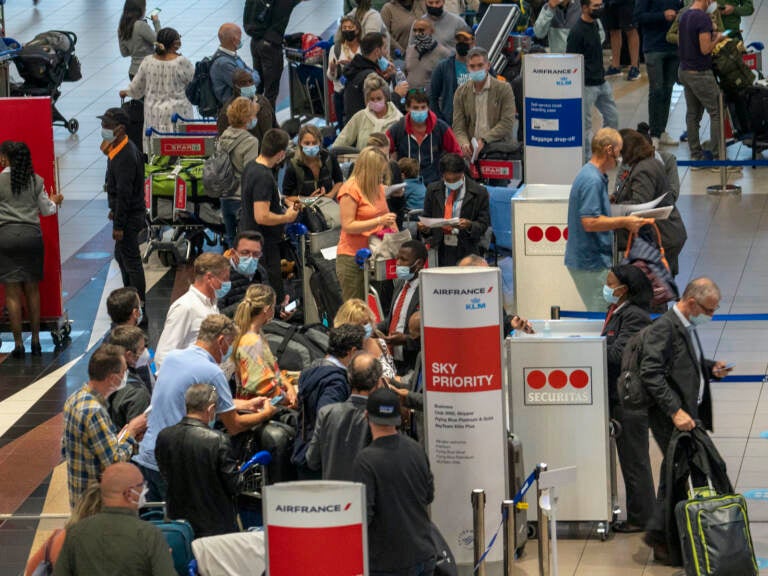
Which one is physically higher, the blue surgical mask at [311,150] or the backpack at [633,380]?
the blue surgical mask at [311,150]

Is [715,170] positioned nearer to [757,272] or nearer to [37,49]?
[757,272]

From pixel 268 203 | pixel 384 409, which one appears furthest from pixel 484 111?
pixel 384 409

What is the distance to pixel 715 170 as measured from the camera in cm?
1844

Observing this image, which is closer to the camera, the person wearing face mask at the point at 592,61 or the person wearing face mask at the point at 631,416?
the person wearing face mask at the point at 631,416

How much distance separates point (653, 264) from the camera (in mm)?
11406

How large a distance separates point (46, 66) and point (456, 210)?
36.3 feet

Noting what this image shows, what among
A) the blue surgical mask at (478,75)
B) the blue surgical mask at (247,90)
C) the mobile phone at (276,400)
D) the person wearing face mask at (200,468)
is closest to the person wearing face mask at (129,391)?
the mobile phone at (276,400)

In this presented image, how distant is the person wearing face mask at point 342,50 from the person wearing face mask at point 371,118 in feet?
6.68

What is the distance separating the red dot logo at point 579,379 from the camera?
955cm

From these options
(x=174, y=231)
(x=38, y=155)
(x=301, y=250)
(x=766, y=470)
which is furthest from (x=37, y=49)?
(x=766, y=470)

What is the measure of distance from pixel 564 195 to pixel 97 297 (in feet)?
16.3

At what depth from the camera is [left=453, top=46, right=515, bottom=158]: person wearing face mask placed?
1487 centimetres

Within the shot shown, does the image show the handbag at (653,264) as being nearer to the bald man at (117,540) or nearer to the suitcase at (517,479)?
the suitcase at (517,479)

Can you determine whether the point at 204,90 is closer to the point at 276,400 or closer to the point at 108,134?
the point at 108,134
